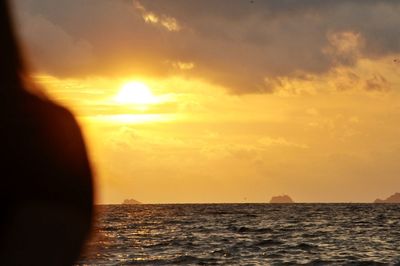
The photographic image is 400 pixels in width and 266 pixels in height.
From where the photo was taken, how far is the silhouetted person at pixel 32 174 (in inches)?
58.6

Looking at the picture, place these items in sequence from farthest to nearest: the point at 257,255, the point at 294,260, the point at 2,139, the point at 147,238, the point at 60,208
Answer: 1. the point at 147,238
2. the point at 257,255
3. the point at 294,260
4. the point at 60,208
5. the point at 2,139

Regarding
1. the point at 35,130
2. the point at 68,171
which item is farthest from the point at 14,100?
the point at 68,171

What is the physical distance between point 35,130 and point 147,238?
40.5 meters

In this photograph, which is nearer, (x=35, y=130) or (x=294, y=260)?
(x=35, y=130)

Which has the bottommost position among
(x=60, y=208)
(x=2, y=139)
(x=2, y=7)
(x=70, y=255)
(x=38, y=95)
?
(x=70, y=255)

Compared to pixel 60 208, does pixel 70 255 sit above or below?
below

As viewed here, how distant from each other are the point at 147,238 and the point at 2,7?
133 ft

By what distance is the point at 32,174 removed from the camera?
1.49 m

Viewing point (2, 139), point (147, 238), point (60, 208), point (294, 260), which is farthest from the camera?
point (147, 238)

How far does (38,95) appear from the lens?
5.24ft

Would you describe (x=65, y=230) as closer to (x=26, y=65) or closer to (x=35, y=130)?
(x=35, y=130)

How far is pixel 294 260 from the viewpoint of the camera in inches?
1078

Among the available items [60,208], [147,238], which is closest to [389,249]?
[147,238]

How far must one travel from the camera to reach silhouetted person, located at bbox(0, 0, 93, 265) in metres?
1.49
